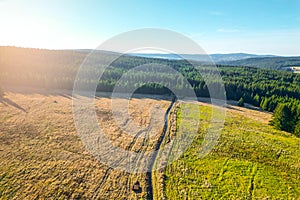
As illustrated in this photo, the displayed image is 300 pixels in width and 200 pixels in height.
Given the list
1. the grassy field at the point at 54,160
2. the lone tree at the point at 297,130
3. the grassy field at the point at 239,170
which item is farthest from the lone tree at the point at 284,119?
the grassy field at the point at 54,160

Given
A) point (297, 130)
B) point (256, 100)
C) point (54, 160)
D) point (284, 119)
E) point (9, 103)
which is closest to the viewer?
point (54, 160)

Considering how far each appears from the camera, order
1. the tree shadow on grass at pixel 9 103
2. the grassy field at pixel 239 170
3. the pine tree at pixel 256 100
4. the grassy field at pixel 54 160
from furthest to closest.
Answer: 1. the pine tree at pixel 256 100
2. the tree shadow on grass at pixel 9 103
3. the grassy field at pixel 239 170
4. the grassy field at pixel 54 160

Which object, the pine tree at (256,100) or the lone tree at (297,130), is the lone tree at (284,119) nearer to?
the lone tree at (297,130)

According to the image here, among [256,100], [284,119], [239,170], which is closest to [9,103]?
[239,170]

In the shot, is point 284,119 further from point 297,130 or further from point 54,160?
point 54,160

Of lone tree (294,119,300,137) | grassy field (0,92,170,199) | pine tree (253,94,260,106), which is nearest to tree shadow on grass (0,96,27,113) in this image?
grassy field (0,92,170,199)

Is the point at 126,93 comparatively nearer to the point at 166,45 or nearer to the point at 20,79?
the point at 20,79

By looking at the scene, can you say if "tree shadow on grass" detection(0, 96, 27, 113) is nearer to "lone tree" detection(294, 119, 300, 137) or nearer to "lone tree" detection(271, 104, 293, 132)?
"lone tree" detection(271, 104, 293, 132)
